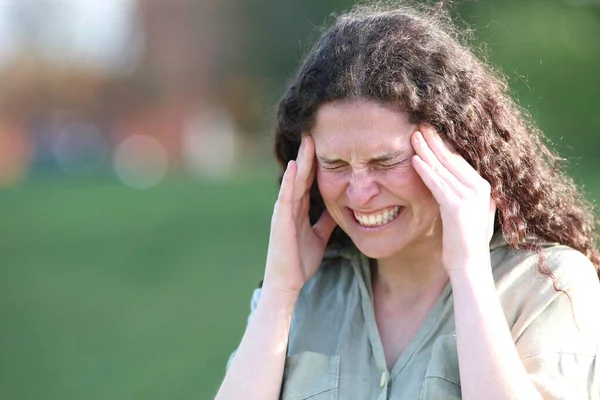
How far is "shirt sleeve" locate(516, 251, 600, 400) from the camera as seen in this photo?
2.56 meters

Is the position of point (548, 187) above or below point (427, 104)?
below

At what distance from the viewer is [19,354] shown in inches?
344

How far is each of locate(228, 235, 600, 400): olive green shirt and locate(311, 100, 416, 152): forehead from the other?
17.7 inches

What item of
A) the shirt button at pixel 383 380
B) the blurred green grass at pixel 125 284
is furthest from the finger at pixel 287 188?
the blurred green grass at pixel 125 284

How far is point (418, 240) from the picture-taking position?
297 centimetres

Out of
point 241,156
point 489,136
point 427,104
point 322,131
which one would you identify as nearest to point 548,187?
point 489,136

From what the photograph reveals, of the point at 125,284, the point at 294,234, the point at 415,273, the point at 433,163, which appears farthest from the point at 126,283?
the point at 433,163

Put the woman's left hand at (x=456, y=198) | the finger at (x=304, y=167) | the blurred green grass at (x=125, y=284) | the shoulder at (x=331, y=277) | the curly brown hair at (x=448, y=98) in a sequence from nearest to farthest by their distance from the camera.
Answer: the woman's left hand at (x=456, y=198) → the curly brown hair at (x=448, y=98) → the finger at (x=304, y=167) → the shoulder at (x=331, y=277) → the blurred green grass at (x=125, y=284)

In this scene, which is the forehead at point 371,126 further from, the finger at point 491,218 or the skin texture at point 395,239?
the finger at point 491,218

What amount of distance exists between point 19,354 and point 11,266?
1.48 meters

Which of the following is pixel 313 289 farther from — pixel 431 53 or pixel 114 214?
pixel 114 214

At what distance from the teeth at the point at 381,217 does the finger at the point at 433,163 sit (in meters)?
0.18

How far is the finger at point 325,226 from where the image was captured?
3207mm

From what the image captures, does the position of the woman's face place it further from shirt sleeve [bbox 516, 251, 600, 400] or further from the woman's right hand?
shirt sleeve [bbox 516, 251, 600, 400]
